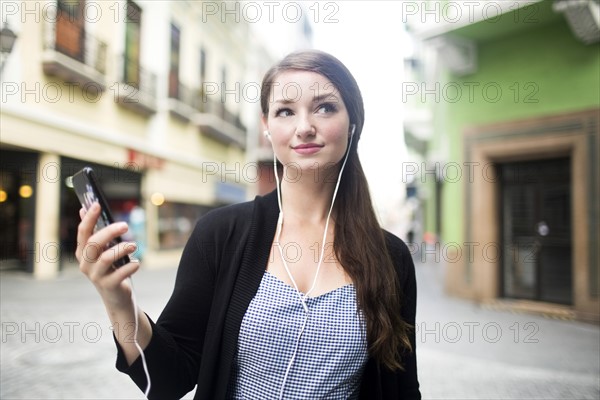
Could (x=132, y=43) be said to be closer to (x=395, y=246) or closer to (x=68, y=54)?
(x=68, y=54)

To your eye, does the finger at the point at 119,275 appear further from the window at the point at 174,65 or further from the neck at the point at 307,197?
the window at the point at 174,65

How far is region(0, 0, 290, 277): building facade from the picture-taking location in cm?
160

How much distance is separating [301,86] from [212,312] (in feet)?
1.98

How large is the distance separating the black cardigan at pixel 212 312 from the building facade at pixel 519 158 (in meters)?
4.33

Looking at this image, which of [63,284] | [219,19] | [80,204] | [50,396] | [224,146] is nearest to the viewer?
[80,204]

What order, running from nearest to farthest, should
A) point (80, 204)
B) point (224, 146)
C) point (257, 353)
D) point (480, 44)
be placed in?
point (80, 204) → point (257, 353) → point (480, 44) → point (224, 146)

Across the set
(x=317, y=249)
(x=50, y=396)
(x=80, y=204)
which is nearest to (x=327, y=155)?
(x=317, y=249)

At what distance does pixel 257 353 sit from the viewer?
1051 mm

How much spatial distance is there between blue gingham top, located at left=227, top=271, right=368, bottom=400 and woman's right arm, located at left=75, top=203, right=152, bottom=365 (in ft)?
1.00

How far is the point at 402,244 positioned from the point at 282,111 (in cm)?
55

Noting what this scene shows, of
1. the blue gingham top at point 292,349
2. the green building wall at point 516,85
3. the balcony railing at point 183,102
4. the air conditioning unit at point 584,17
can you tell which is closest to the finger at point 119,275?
the blue gingham top at point 292,349

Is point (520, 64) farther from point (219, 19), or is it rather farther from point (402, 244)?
point (219, 19)

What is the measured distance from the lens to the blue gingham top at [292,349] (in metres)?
1.05

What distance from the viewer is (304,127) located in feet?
3.52
